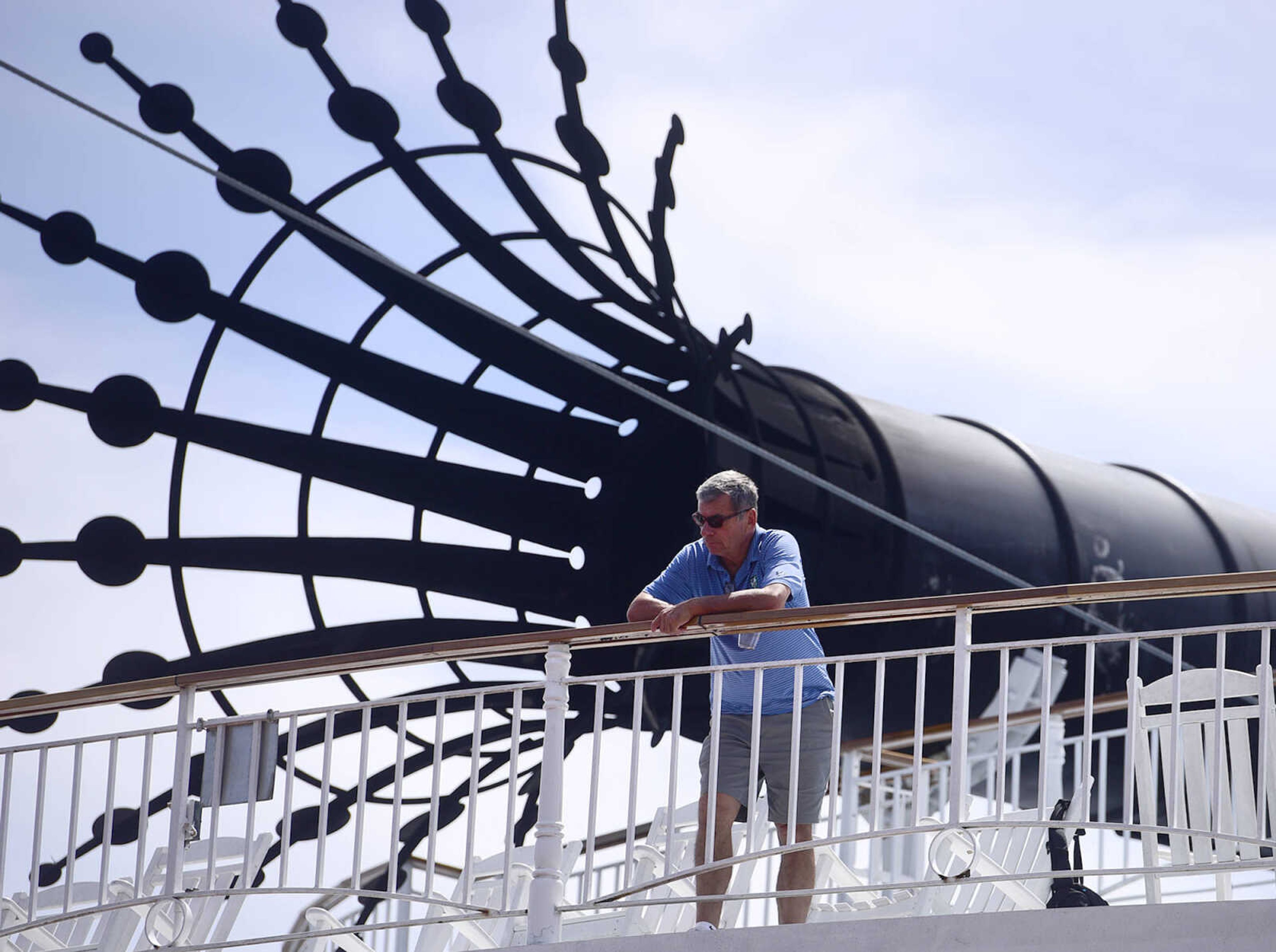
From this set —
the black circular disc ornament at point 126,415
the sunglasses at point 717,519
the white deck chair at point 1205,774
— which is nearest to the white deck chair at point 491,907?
the sunglasses at point 717,519

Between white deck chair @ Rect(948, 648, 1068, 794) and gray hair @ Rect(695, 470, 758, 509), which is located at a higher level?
gray hair @ Rect(695, 470, 758, 509)

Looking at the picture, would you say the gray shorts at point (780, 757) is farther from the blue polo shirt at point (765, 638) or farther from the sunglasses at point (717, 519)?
the sunglasses at point (717, 519)

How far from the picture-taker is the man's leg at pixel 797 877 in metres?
4.62

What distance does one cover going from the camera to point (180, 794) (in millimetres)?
5152

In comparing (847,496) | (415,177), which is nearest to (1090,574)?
(847,496)

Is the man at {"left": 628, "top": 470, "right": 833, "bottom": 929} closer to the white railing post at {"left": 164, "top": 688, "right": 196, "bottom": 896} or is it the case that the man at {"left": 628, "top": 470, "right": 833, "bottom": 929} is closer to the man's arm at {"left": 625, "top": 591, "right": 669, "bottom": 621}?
the man's arm at {"left": 625, "top": 591, "right": 669, "bottom": 621}

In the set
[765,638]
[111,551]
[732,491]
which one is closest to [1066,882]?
[765,638]

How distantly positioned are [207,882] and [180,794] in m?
0.31

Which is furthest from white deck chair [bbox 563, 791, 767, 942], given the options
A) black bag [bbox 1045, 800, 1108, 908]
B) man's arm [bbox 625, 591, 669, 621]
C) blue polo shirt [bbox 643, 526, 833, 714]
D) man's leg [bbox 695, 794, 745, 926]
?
man's arm [bbox 625, 591, 669, 621]

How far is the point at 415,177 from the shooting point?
925 cm

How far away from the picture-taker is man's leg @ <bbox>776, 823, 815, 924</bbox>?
15.2 ft

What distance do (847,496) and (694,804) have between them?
202 centimetres

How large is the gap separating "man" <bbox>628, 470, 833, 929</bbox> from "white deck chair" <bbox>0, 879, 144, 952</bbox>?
83.4 inches

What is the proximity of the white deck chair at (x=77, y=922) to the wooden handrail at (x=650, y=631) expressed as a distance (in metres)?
0.82
